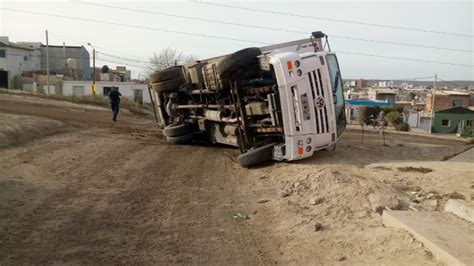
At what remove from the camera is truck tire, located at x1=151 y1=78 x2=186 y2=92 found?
13.7 meters

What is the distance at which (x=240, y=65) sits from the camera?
10258 millimetres

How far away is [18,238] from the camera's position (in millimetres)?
5461

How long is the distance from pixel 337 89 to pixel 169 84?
5264mm

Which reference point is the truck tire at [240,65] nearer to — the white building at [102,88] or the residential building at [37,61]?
the residential building at [37,61]

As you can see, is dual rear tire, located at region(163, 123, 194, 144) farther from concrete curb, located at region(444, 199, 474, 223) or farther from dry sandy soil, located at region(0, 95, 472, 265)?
concrete curb, located at region(444, 199, 474, 223)

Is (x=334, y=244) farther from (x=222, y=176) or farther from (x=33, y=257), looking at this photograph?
(x=222, y=176)

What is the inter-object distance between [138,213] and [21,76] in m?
64.0

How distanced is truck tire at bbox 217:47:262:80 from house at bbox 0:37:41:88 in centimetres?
5755

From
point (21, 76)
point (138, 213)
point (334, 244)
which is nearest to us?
point (334, 244)

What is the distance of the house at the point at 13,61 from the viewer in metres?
61.3

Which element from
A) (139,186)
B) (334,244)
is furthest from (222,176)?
(334,244)

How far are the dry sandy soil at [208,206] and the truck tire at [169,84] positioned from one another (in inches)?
117

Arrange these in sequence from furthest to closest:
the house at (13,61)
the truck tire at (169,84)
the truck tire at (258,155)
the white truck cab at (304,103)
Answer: the house at (13,61) < the truck tire at (169,84) < the truck tire at (258,155) < the white truck cab at (304,103)

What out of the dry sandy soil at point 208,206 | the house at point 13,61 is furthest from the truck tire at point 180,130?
the house at point 13,61
